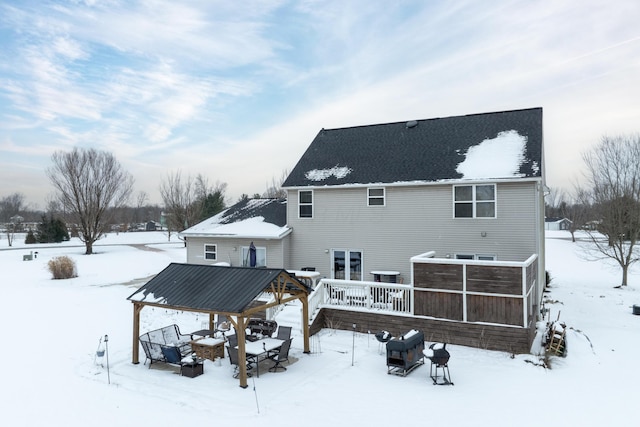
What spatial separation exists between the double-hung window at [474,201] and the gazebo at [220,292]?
26.9 feet

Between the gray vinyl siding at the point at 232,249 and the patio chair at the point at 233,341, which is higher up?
the gray vinyl siding at the point at 232,249

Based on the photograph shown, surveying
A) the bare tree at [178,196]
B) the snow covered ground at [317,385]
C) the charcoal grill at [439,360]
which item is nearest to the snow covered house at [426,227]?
the snow covered ground at [317,385]

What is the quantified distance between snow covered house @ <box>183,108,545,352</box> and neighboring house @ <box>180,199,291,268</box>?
15cm

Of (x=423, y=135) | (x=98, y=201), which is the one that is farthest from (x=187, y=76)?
(x=98, y=201)

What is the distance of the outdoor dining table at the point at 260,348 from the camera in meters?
9.74

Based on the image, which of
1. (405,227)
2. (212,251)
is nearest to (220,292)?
(405,227)

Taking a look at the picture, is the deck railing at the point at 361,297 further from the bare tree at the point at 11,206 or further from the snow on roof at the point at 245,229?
the bare tree at the point at 11,206

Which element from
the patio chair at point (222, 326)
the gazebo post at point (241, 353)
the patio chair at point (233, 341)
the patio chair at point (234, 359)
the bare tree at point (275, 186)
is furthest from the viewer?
the bare tree at point (275, 186)

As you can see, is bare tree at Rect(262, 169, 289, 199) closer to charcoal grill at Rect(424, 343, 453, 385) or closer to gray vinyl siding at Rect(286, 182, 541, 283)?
gray vinyl siding at Rect(286, 182, 541, 283)

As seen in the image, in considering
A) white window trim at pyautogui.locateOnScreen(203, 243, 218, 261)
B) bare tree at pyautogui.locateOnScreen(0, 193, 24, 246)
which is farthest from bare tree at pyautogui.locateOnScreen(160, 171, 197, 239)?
bare tree at pyautogui.locateOnScreen(0, 193, 24, 246)

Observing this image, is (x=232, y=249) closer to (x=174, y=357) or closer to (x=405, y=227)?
(x=405, y=227)

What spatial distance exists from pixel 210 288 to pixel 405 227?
9.62 meters

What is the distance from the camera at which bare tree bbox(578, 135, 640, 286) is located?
23.6 m

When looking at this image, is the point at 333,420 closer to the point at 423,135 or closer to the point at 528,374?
the point at 528,374
